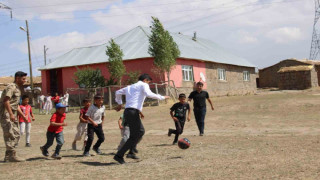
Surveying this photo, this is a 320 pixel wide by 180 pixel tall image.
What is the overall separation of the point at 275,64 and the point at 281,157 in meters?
42.7

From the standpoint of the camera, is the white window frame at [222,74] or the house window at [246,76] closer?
the white window frame at [222,74]

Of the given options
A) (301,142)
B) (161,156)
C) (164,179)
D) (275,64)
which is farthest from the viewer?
(275,64)

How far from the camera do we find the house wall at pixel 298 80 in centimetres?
4062

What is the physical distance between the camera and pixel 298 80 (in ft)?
135

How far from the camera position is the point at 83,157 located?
29.8 ft

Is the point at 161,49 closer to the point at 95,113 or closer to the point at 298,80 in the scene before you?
the point at 298,80

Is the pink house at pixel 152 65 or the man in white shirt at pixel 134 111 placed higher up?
the pink house at pixel 152 65

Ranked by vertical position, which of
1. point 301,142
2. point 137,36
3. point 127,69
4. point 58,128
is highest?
point 137,36

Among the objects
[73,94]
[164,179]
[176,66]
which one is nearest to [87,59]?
[73,94]

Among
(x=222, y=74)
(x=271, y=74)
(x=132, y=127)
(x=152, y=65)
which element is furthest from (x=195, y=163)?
(x=271, y=74)

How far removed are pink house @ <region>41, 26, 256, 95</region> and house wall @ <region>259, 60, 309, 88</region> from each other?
5.25 metres

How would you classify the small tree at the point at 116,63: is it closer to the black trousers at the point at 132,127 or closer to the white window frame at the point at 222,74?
the white window frame at the point at 222,74

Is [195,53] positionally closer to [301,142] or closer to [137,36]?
[137,36]

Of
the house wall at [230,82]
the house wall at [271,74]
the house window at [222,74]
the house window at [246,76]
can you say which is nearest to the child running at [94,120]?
the house wall at [230,82]
